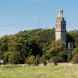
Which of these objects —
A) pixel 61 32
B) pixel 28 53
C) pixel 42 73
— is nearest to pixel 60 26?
pixel 61 32

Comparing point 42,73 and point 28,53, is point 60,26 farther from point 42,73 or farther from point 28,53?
point 42,73

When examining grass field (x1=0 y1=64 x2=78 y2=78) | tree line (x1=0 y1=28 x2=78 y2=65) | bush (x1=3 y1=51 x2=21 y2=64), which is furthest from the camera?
tree line (x1=0 y1=28 x2=78 y2=65)

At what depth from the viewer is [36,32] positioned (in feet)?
350

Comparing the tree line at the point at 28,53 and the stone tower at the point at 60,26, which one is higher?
the stone tower at the point at 60,26

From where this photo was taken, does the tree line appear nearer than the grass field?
No

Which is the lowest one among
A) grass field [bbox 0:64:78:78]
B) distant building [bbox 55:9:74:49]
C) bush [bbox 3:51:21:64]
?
grass field [bbox 0:64:78:78]

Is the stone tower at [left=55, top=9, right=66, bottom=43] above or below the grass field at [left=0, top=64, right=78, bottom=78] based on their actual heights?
above

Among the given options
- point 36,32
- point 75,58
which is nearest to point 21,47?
point 75,58

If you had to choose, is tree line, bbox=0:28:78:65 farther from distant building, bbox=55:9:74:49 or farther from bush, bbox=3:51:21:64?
distant building, bbox=55:9:74:49

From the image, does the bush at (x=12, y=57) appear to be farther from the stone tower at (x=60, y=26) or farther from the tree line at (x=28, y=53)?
the stone tower at (x=60, y=26)

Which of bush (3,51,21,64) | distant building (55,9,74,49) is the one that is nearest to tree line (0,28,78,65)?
bush (3,51,21,64)

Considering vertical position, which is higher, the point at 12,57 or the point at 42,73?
the point at 12,57

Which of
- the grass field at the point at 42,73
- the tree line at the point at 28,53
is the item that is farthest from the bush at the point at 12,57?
the grass field at the point at 42,73

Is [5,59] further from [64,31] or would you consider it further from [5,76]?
[64,31]
